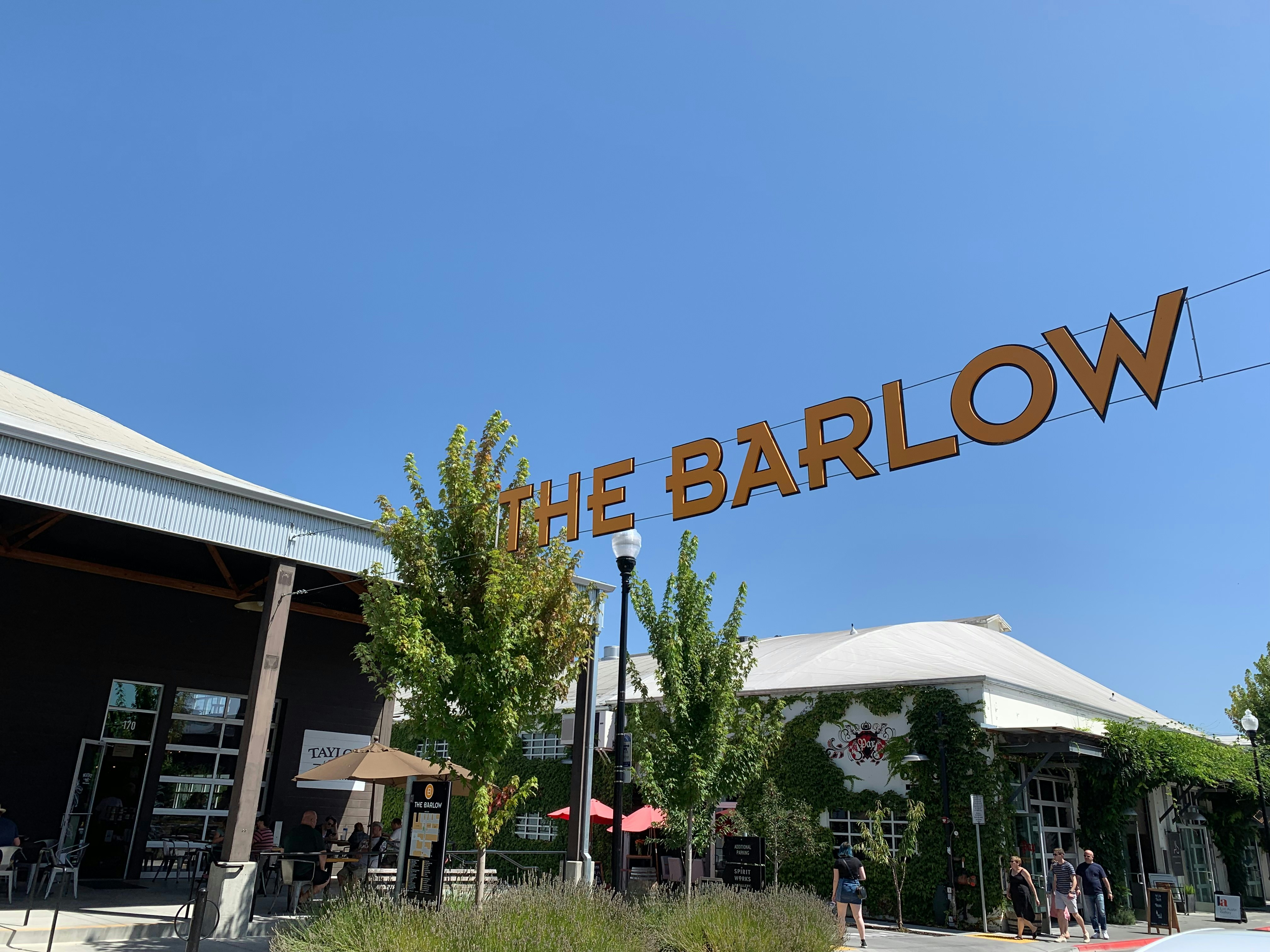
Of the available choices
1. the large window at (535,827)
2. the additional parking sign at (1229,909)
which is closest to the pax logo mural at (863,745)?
the additional parking sign at (1229,909)

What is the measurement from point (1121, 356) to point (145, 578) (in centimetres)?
1709

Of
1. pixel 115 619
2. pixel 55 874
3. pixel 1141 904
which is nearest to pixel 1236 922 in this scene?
pixel 1141 904

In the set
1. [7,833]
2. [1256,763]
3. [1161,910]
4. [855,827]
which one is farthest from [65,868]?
[1256,763]

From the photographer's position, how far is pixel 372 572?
1235cm

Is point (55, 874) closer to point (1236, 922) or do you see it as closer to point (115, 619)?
point (115, 619)

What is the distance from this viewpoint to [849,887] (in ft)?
47.5

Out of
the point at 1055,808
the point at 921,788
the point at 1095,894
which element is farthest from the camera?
the point at 1055,808

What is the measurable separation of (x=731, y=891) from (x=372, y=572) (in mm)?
6258

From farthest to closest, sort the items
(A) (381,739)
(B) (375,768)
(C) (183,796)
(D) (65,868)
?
(A) (381,739) < (C) (183,796) < (B) (375,768) < (D) (65,868)

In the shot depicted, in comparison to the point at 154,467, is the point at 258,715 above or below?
below

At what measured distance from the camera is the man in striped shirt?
1686 cm

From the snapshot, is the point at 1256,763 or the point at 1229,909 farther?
the point at 1256,763

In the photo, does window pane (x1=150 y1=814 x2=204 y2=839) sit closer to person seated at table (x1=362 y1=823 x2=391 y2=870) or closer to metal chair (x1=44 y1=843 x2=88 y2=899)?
metal chair (x1=44 y1=843 x2=88 y2=899)

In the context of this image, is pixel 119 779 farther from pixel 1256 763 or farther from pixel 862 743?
pixel 1256 763
